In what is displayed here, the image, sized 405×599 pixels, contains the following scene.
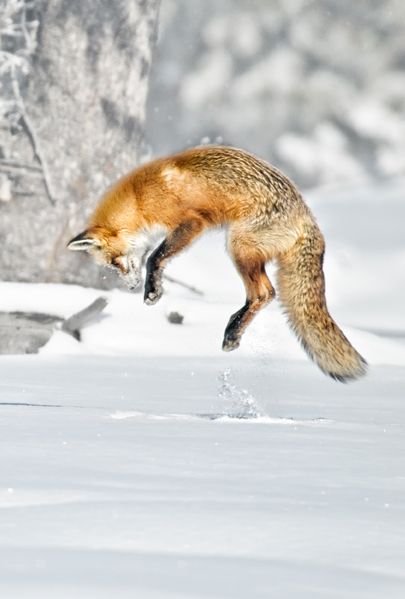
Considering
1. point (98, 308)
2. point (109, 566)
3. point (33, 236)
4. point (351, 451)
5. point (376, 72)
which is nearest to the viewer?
point (109, 566)

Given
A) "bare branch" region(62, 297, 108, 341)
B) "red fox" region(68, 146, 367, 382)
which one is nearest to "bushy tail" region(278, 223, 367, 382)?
"red fox" region(68, 146, 367, 382)

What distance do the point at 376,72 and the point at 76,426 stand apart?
21972mm

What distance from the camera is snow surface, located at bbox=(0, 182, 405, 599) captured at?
315 cm

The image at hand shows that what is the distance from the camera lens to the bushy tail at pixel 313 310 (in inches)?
252

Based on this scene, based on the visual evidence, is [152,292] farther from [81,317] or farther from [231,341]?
[81,317]

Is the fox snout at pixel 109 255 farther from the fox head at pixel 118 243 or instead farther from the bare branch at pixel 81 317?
the bare branch at pixel 81 317

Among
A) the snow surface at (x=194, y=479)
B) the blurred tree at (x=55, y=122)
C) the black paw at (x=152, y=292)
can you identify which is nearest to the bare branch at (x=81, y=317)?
the snow surface at (x=194, y=479)

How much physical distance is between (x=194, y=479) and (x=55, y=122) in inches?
365

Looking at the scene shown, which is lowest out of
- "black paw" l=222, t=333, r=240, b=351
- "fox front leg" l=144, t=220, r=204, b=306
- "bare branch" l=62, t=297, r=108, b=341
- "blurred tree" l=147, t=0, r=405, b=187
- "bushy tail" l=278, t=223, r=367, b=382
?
"blurred tree" l=147, t=0, r=405, b=187

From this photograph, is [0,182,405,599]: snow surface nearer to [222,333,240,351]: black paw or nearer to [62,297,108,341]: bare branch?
[62,297,108,341]: bare branch

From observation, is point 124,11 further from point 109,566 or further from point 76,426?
point 109,566

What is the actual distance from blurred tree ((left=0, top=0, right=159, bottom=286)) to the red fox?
6779 millimetres

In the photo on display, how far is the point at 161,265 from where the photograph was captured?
20.7 ft

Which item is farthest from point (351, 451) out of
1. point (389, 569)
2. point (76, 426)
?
point (389, 569)
